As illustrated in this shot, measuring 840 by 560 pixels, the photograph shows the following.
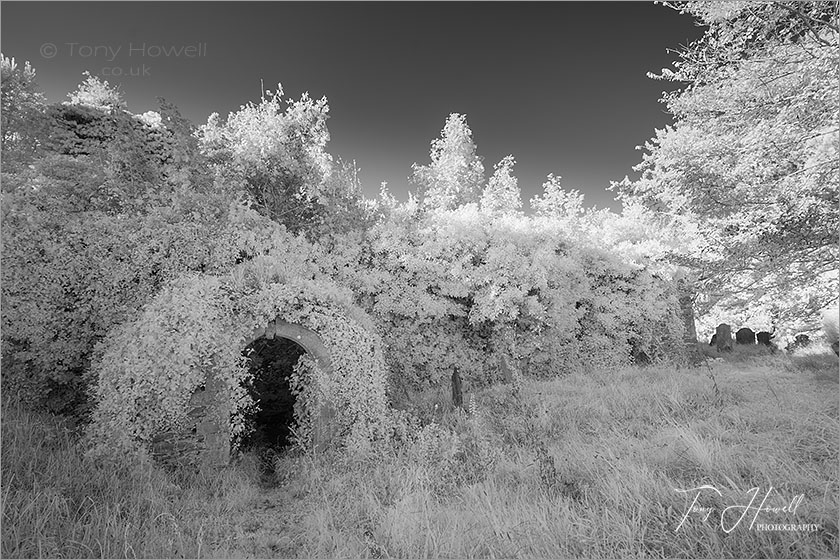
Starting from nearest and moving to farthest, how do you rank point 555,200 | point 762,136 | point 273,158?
point 762,136 < point 273,158 < point 555,200

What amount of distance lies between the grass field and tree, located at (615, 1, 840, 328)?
2.93 meters

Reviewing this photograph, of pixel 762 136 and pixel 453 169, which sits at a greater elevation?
pixel 453 169

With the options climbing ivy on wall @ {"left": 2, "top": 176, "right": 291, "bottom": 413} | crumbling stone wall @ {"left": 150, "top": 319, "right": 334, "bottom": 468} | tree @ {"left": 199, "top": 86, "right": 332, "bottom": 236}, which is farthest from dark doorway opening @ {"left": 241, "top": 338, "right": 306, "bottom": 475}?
tree @ {"left": 199, "top": 86, "right": 332, "bottom": 236}

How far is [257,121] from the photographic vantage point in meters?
11.8

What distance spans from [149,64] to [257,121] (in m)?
4.40

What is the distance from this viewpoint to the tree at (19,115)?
25.3ft

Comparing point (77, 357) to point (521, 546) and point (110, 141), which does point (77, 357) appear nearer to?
point (110, 141)

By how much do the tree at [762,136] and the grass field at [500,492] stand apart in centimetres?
293

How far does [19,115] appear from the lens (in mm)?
7879

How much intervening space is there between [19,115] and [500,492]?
10.9 m

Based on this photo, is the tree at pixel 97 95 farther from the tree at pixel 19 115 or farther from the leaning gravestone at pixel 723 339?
the leaning gravestone at pixel 723 339

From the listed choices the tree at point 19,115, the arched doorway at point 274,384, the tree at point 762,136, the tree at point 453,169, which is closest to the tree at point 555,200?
the tree at point 453,169

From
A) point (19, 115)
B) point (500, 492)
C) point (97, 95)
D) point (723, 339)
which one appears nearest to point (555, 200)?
point (723, 339)

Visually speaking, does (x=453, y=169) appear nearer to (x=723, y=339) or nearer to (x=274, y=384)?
(x=723, y=339)
